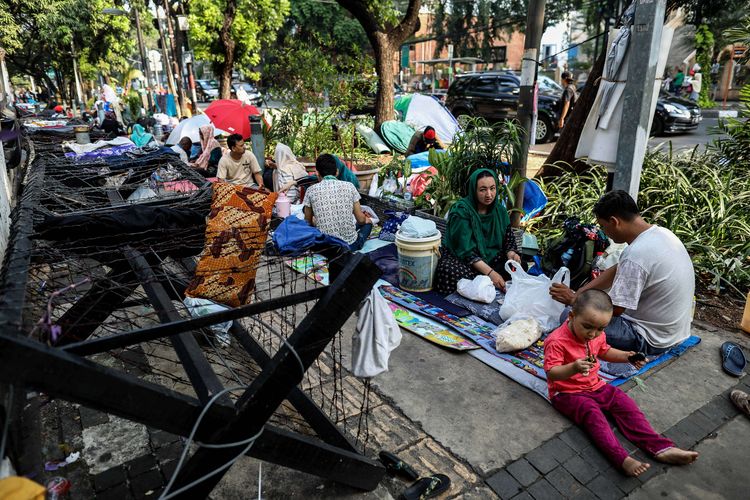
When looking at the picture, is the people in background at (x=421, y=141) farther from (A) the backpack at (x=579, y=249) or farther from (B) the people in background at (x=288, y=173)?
(A) the backpack at (x=579, y=249)

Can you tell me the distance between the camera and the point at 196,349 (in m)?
2.06

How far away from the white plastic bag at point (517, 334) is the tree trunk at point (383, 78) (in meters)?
9.05

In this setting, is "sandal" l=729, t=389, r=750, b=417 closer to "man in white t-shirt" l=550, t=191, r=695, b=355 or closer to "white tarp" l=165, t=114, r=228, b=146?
"man in white t-shirt" l=550, t=191, r=695, b=355

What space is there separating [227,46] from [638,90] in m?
14.8

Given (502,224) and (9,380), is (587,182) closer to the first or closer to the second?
(502,224)

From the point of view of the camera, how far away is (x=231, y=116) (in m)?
9.19

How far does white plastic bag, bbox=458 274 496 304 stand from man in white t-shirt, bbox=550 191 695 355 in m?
1.13

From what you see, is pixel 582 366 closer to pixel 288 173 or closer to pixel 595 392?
pixel 595 392

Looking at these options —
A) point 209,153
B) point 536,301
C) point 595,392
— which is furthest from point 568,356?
point 209,153

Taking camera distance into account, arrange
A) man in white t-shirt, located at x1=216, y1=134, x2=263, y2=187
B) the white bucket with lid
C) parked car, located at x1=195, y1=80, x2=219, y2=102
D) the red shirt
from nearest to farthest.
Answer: the red shirt
the white bucket with lid
man in white t-shirt, located at x1=216, y1=134, x2=263, y2=187
parked car, located at x1=195, y1=80, x2=219, y2=102

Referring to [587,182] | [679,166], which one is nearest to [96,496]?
[587,182]

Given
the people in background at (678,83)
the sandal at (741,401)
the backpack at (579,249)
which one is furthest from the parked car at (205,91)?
the sandal at (741,401)

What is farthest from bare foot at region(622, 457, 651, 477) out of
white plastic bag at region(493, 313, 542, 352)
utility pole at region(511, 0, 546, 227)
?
utility pole at region(511, 0, 546, 227)

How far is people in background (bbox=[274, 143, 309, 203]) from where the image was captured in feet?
23.8
